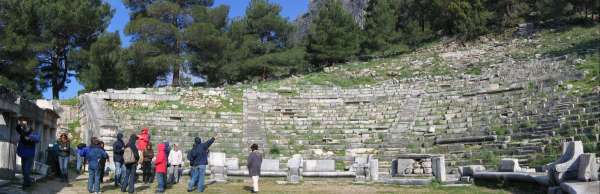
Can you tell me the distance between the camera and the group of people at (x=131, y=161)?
11398 millimetres

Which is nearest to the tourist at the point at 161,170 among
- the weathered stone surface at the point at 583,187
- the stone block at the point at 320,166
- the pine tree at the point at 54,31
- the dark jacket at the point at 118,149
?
the dark jacket at the point at 118,149

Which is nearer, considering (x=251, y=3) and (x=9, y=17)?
(x=9, y=17)

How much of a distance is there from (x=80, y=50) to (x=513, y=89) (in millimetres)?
21373

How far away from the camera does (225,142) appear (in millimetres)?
22344

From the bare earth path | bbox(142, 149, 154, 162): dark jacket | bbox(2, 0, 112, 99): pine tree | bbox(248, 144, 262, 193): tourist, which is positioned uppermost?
bbox(2, 0, 112, 99): pine tree

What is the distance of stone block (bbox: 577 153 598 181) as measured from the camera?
9.45m

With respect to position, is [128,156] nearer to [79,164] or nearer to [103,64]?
[79,164]

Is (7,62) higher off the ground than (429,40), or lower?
lower

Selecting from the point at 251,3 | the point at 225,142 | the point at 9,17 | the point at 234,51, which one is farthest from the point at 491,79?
the point at 9,17

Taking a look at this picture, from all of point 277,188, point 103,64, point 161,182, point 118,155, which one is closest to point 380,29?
point 103,64

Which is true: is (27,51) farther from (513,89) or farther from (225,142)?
(513,89)

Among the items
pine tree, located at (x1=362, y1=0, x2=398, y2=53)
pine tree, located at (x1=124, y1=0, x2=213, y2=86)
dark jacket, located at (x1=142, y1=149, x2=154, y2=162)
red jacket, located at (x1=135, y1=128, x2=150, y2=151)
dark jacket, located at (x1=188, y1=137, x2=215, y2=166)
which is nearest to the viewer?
dark jacket, located at (x1=188, y1=137, x2=215, y2=166)

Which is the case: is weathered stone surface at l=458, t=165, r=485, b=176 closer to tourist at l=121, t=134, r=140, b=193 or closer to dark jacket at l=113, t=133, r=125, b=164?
tourist at l=121, t=134, r=140, b=193

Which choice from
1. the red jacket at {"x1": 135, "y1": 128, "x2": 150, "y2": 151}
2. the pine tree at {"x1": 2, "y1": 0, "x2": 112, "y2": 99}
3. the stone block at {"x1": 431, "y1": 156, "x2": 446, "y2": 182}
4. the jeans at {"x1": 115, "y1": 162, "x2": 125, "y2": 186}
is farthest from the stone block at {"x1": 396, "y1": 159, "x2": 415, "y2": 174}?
the pine tree at {"x1": 2, "y1": 0, "x2": 112, "y2": 99}
